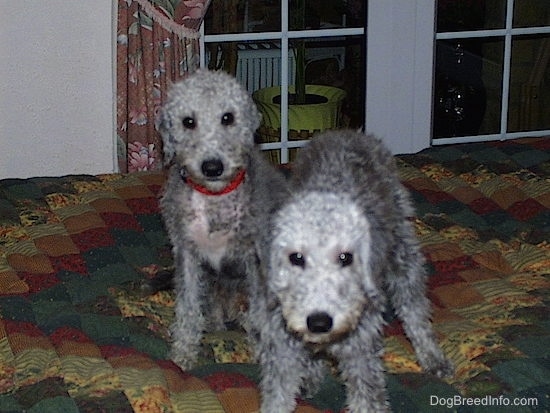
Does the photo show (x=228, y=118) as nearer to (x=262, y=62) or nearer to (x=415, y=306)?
(x=415, y=306)

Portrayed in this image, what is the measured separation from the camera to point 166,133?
252cm

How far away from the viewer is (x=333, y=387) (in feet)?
7.54

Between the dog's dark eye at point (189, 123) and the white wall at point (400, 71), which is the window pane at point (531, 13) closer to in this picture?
the white wall at point (400, 71)

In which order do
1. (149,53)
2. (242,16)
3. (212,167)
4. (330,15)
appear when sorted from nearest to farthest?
(212,167) < (149,53) < (242,16) < (330,15)

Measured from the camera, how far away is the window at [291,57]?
4000 millimetres

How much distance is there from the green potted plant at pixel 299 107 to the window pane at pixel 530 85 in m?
0.82

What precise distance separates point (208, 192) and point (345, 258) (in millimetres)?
606

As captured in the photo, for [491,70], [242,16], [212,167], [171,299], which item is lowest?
[171,299]

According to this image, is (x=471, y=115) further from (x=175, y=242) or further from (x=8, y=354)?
(x=8, y=354)

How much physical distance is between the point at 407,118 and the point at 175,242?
72.1 inches

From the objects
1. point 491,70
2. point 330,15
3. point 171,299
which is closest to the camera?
point 171,299

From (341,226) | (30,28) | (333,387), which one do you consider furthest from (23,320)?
(30,28)

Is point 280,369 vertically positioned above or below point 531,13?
below

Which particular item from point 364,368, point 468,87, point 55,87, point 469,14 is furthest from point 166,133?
point 468,87
